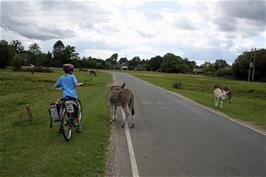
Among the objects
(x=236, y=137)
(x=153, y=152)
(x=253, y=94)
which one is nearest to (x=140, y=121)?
(x=236, y=137)

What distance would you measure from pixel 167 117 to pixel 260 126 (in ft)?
13.0

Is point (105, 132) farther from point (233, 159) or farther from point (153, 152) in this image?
point (233, 159)

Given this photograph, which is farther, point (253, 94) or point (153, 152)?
point (253, 94)

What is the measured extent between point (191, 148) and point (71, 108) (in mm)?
3453

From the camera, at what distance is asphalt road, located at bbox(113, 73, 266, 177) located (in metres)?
7.70

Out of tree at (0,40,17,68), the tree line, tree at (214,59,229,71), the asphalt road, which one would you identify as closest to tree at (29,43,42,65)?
the tree line

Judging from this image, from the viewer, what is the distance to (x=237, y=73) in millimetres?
99500

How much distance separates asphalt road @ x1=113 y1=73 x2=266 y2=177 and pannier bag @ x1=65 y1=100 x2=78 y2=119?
1.50 meters

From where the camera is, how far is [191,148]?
968 centimetres

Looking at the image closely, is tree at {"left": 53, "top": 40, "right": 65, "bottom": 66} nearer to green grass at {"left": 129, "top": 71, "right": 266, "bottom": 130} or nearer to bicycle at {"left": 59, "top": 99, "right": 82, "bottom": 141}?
green grass at {"left": 129, "top": 71, "right": 266, "bottom": 130}

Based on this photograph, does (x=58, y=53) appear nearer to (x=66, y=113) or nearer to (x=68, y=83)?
(x=68, y=83)

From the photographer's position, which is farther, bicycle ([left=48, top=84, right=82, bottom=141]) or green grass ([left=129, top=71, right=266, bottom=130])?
green grass ([left=129, top=71, right=266, bottom=130])

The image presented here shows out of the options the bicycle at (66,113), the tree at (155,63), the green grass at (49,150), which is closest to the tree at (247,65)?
the tree at (155,63)

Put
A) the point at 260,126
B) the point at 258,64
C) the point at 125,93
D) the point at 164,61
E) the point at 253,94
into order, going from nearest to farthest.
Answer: the point at 125,93
the point at 260,126
the point at 253,94
the point at 258,64
the point at 164,61
